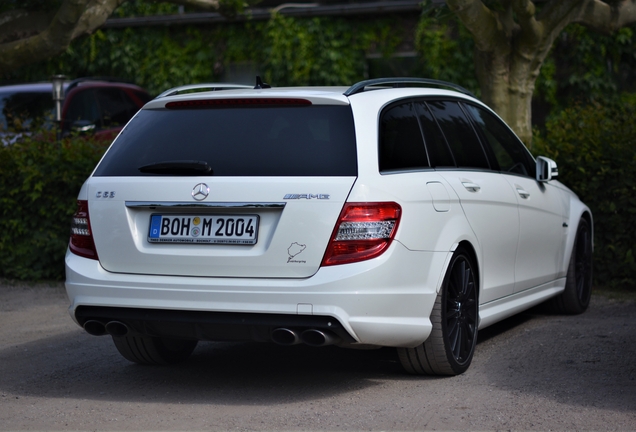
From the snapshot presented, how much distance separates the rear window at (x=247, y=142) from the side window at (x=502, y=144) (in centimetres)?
183

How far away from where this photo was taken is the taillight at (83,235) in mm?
5258

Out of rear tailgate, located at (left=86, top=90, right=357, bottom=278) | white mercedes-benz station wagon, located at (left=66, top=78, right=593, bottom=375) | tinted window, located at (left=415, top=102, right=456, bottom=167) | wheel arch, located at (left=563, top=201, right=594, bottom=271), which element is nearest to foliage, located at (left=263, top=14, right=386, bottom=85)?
wheel arch, located at (left=563, top=201, right=594, bottom=271)

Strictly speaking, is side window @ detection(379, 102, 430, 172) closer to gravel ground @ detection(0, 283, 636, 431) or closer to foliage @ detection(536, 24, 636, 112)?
gravel ground @ detection(0, 283, 636, 431)

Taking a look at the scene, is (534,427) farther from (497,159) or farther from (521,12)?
(521,12)

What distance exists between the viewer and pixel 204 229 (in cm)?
498

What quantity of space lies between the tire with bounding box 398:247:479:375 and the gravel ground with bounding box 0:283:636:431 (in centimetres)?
10

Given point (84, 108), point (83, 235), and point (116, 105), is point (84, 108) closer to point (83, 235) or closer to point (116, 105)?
point (116, 105)

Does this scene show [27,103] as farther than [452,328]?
Yes

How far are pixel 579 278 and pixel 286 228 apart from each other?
3917 mm

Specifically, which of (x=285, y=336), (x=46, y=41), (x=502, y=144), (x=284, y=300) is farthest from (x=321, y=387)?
→ (x=46, y=41)

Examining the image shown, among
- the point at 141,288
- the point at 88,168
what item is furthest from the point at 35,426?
the point at 88,168

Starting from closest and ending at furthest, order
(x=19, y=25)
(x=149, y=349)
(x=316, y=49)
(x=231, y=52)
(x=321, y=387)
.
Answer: (x=321, y=387) → (x=149, y=349) → (x=19, y=25) → (x=316, y=49) → (x=231, y=52)

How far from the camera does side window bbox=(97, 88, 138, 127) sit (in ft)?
49.8

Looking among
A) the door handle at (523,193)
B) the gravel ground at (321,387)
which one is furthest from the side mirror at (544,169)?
the gravel ground at (321,387)
